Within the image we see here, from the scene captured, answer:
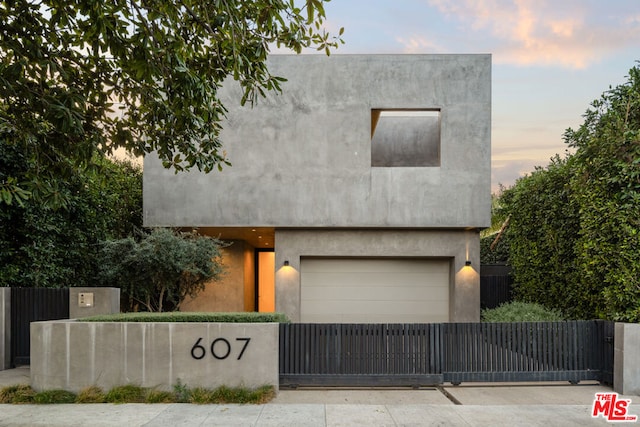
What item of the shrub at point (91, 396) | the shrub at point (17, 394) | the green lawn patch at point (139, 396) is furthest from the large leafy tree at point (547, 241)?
the shrub at point (17, 394)

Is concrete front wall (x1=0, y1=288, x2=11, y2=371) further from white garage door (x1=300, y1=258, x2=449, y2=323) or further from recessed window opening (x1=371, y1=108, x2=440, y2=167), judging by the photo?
recessed window opening (x1=371, y1=108, x2=440, y2=167)

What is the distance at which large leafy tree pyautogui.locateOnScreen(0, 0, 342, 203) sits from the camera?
6664 millimetres

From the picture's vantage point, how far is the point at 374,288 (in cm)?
1412

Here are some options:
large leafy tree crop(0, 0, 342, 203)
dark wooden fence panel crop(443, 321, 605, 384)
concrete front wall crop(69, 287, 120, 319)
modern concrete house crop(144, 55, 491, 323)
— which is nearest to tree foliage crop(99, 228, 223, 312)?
modern concrete house crop(144, 55, 491, 323)

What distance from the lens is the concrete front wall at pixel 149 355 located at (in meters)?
7.96

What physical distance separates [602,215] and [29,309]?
12.2 meters

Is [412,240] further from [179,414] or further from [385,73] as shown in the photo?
[179,414]

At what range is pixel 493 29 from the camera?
14453 mm

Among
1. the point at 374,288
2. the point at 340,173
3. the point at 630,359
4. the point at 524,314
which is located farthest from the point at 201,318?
the point at 524,314

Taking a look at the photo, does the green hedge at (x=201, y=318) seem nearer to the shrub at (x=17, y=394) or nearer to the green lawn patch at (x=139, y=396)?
the green lawn patch at (x=139, y=396)

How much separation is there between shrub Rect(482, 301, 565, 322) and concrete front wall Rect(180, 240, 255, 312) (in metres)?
7.70

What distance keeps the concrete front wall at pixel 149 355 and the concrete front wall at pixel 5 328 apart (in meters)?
2.89

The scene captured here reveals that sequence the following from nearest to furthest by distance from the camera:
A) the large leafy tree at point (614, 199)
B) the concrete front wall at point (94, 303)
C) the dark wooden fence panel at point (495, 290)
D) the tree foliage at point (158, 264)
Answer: the large leafy tree at point (614, 199) → the concrete front wall at point (94, 303) → the tree foliage at point (158, 264) → the dark wooden fence panel at point (495, 290)

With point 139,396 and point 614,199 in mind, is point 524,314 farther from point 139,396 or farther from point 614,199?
point 139,396
